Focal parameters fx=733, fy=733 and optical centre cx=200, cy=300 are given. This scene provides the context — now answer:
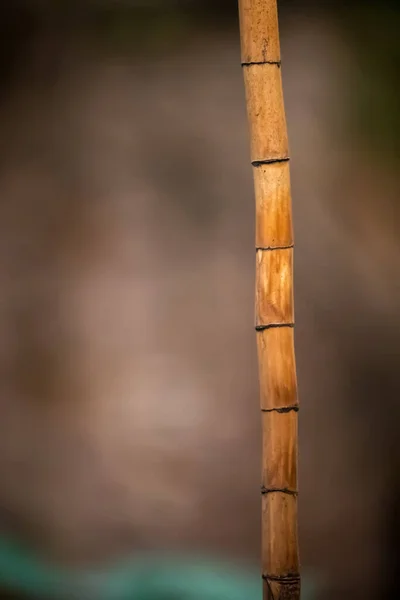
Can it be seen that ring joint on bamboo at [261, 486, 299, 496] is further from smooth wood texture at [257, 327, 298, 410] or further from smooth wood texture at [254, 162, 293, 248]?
smooth wood texture at [254, 162, 293, 248]

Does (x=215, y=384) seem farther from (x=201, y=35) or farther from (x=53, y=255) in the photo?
(x=201, y=35)

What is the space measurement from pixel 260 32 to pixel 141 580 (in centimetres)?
192

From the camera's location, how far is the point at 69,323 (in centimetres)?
276

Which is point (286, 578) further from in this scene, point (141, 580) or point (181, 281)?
point (181, 281)

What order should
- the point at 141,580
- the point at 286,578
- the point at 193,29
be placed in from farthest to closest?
the point at 193,29 → the point at 141,580 → the point at 286,578

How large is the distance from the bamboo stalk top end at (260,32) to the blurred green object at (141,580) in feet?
5.76

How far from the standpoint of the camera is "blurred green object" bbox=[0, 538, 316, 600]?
264 cm

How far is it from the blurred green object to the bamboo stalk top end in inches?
69.2

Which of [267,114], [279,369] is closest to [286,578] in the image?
[279,369]

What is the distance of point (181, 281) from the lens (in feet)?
9.05

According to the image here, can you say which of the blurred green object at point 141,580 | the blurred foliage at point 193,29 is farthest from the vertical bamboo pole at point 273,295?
the blurred foliage at point 193,29

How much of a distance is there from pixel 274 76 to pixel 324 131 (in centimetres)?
67

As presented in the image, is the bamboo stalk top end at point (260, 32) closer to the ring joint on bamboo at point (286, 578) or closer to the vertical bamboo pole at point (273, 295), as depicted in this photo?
the vertical bamboo pole at point (273, 295)

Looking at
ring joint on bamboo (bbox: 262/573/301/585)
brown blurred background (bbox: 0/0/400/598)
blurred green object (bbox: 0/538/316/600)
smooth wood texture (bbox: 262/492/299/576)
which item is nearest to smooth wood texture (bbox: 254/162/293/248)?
brown blurred background (bbox: 0/0/400/598)
